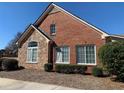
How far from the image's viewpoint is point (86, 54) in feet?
65.6

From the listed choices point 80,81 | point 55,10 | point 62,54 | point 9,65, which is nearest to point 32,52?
point 9,65

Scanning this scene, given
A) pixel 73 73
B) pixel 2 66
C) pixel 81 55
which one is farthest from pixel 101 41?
pixel 2 66

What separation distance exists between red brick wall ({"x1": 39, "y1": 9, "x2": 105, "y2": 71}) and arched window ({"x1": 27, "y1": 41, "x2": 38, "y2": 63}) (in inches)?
92.9

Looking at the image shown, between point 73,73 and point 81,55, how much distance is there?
1.91 m

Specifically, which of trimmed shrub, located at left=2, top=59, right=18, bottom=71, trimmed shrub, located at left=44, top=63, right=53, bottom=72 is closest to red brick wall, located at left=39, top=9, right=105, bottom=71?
trimmed shrub, located at left=44, top=63, right=53, bottom=72

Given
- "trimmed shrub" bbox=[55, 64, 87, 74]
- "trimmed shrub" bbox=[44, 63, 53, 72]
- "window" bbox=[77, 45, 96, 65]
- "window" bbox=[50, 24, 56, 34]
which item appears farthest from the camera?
"window" bbox=[50, 24, 56, 34]

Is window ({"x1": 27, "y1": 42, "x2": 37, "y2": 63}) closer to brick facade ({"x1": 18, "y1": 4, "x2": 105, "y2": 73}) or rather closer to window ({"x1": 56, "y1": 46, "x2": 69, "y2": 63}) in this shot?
brick facade ({"x1": 18, "y1": 4, "x2": 105, "y2": 73})

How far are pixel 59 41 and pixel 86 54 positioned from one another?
3.73 meters

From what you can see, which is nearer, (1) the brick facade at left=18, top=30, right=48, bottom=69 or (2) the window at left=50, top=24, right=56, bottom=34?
(1) the brick facade at left=18, top=30, right=48, bottom=69

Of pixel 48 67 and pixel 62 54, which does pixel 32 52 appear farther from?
pixel 62 54

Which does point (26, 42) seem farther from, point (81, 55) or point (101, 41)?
point (101, 41)

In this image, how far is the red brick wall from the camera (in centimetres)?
1961

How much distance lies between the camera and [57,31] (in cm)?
2284

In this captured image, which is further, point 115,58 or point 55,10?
point 55,10
